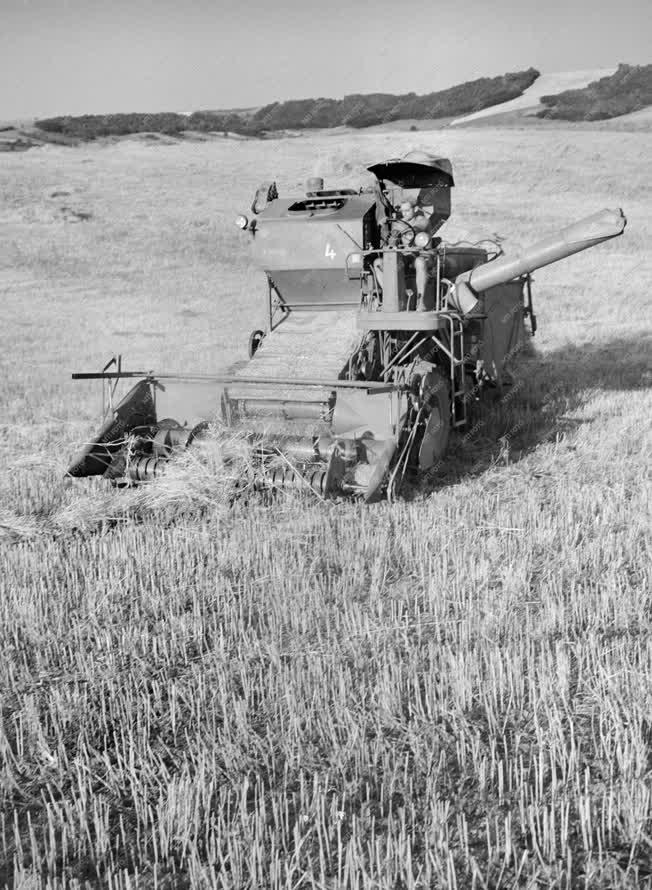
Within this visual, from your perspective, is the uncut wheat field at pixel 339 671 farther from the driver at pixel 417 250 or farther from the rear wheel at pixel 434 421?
the driver at pixel 417 250

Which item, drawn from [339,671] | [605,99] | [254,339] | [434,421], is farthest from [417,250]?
[605,99]

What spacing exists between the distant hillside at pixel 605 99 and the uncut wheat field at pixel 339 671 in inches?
1395

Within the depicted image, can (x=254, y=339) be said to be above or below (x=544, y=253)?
below

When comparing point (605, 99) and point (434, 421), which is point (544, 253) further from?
point (605, 99)

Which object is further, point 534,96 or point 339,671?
point 534,96

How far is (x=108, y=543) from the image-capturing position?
605 cm

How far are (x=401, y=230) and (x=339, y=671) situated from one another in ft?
17.5

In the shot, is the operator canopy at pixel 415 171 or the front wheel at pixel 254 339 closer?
the operator canopy at pixel 415 171

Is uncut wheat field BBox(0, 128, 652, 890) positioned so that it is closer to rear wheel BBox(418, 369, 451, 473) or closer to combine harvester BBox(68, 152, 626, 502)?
rear wheel BBox(418, 369, 451, 473)

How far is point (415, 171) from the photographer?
882 cm

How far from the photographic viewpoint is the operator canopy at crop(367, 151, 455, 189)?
28.5 feet

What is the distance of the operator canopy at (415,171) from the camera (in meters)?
8.67

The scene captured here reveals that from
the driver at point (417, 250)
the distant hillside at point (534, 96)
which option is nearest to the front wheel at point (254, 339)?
the driver at point (417, 250)

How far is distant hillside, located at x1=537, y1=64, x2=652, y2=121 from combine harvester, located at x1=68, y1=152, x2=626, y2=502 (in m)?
36.4
